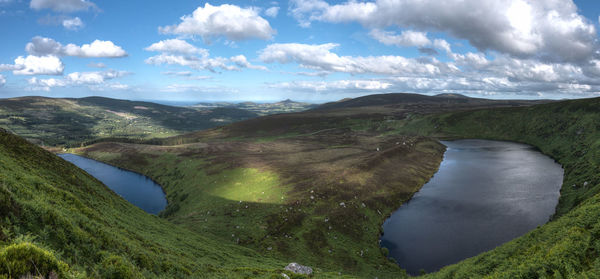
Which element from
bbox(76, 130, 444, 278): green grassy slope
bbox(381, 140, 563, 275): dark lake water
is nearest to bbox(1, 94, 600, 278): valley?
bbox(76, 130, 444, 278): green grassy slope

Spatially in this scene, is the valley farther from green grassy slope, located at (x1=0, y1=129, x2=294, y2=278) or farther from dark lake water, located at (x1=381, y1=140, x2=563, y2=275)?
dark lake water, located at (x1=381, y1=140, x2=563, y2=275)

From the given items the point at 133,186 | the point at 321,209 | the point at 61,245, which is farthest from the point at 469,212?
the point at 133,186

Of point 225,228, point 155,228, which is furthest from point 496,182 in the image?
point 155,228

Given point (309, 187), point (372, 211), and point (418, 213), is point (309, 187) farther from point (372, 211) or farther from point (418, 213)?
point (418, 213)

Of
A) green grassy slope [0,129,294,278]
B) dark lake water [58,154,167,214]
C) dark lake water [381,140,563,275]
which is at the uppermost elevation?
green grassy slope [0,129,294,278]

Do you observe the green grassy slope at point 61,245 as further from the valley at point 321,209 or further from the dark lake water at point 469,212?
the dark lake water at point 469,212

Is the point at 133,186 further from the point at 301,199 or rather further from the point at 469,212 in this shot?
the point at 469,212

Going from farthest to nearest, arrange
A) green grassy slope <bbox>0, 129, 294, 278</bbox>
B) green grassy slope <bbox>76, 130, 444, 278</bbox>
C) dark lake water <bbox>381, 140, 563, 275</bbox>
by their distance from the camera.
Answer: dark lake water <bbox>381, 140, 563, 275</bbox> → green grassy slope <bbox>76, 130, 444, 278</bbox> → green grassy slope <bbox>0, 129, 294, 278</bbox>

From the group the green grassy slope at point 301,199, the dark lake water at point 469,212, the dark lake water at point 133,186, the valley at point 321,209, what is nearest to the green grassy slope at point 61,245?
the valley at point 321,209

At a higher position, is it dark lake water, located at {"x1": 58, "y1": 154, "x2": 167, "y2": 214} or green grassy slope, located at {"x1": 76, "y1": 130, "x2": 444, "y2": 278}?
green grassy slope, located at {"x1": 76, "y1": 130, "x2": 444, "y2": 278}
